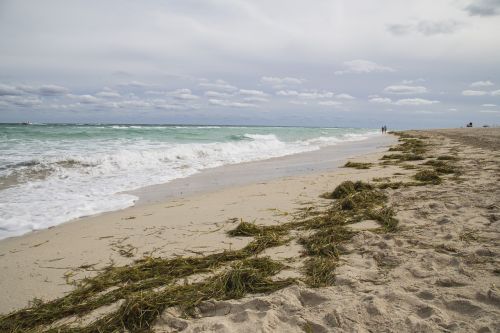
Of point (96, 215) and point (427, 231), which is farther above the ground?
point (427, 231)

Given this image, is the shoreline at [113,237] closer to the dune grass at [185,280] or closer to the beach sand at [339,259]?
the beach sand at [339,259]

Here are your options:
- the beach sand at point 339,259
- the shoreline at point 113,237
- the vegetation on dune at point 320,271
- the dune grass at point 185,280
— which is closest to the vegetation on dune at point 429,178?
the beach sand at point 339,259

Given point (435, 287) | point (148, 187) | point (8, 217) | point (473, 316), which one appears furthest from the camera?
point (148, 187)

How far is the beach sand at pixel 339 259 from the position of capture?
200cm

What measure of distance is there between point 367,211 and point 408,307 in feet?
7.73

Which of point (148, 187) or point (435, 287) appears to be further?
point (148, 187)

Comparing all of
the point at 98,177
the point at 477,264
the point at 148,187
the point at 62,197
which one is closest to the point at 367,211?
the point at 477,264

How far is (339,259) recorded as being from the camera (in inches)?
115

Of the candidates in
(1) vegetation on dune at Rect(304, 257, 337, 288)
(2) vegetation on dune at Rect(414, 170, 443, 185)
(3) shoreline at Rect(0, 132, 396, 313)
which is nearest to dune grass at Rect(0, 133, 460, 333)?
(1) vegetation on dune at Rect(304, 257, 337, 288)

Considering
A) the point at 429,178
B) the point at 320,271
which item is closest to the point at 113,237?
the point at 320,271

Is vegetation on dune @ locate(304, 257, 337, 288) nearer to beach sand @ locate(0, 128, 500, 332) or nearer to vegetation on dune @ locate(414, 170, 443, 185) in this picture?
beach sand @ locate(0, 128, 500, 332)

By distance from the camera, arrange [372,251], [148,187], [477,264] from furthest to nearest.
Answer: [148,187]
[372,251]
[477,264]

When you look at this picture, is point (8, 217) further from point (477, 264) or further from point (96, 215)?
point (477, 264)

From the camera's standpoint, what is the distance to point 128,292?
8.42ft
